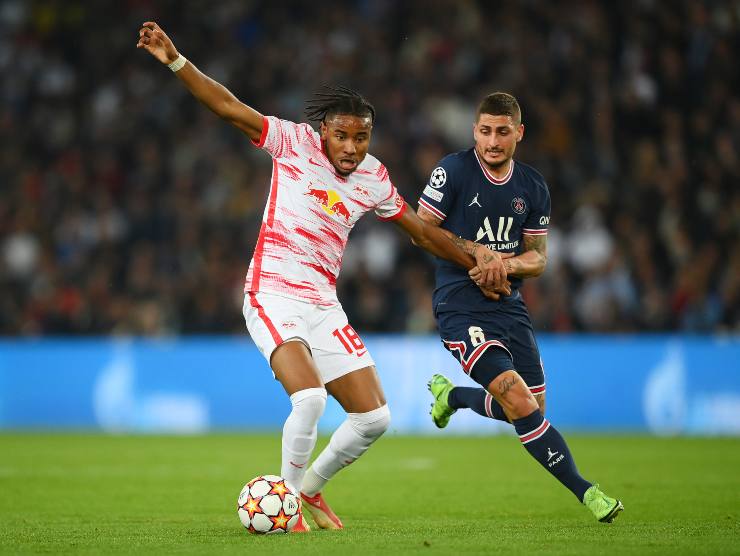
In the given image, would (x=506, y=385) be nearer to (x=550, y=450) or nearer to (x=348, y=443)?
(x=550, y=450)

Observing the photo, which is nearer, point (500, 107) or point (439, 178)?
point (500, 107)

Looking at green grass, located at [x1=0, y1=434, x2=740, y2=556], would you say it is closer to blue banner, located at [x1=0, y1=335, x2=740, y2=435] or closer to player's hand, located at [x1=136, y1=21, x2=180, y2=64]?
blue banner, located at [x1=0, y1=335, x2=740, y2=435]

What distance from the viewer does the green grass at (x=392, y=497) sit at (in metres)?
6.10

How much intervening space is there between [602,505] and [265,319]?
220cm

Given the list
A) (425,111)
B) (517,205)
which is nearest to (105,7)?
(425,111)

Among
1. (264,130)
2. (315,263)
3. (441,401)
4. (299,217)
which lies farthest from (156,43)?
(441,401)

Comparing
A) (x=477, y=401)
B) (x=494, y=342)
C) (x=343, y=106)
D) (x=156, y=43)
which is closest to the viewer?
(x=156, y=43)

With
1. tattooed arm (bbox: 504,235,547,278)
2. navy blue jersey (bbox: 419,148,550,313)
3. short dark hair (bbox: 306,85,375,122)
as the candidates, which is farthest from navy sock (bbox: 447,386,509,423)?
short dark hair (bbox: 306,85,375,122)

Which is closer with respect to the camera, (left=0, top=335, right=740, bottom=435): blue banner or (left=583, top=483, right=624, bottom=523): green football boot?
(left=583, top=483, right=624, bottom=523): green football boot

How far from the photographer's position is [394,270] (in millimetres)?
16938

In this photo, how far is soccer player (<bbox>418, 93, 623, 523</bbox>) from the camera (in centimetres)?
748

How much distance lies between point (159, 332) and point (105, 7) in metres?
8.00

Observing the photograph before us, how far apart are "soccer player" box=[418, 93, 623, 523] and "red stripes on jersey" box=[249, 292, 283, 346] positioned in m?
1.28

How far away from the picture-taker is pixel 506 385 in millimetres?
7086
